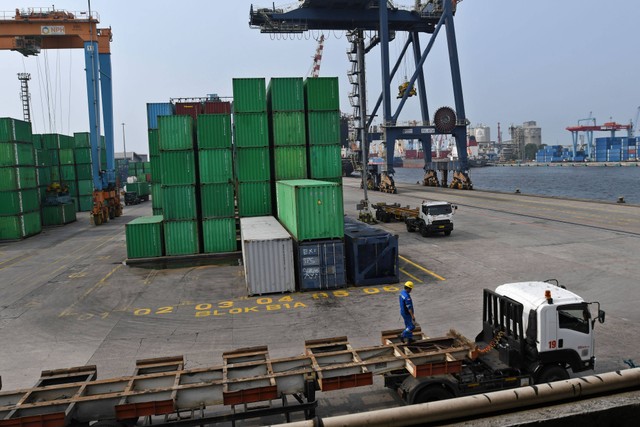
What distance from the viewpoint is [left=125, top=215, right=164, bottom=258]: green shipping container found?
99.8ft

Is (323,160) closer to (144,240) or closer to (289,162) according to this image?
(289,162)

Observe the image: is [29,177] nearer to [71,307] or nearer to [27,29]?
[27,29]

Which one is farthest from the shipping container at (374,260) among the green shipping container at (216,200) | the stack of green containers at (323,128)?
the green shipping container at (216,200)

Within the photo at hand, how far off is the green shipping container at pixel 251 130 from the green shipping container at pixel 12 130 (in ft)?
83.1

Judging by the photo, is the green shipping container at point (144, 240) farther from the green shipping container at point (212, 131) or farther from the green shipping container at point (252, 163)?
the green shipping container at point (252, 163)

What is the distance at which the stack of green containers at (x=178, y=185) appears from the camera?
3091 centimetres

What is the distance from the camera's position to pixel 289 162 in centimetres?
3262

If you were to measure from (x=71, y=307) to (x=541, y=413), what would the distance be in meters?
22.6

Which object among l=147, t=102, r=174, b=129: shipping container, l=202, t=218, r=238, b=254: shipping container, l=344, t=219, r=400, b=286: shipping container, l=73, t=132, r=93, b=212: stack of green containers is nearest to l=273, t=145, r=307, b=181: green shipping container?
l=202, t=218, r=238, b=254: shipping container

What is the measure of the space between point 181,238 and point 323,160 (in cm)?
1077

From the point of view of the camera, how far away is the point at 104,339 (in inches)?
687

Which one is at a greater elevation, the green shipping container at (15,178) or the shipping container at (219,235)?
the green shipping container at (15,178)

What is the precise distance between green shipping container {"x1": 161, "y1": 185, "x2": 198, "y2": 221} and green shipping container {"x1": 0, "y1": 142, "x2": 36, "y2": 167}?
2272 cm

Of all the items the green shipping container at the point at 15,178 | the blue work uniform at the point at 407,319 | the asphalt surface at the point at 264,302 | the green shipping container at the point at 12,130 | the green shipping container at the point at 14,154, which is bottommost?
the asphalt surface at the point at 264,302
